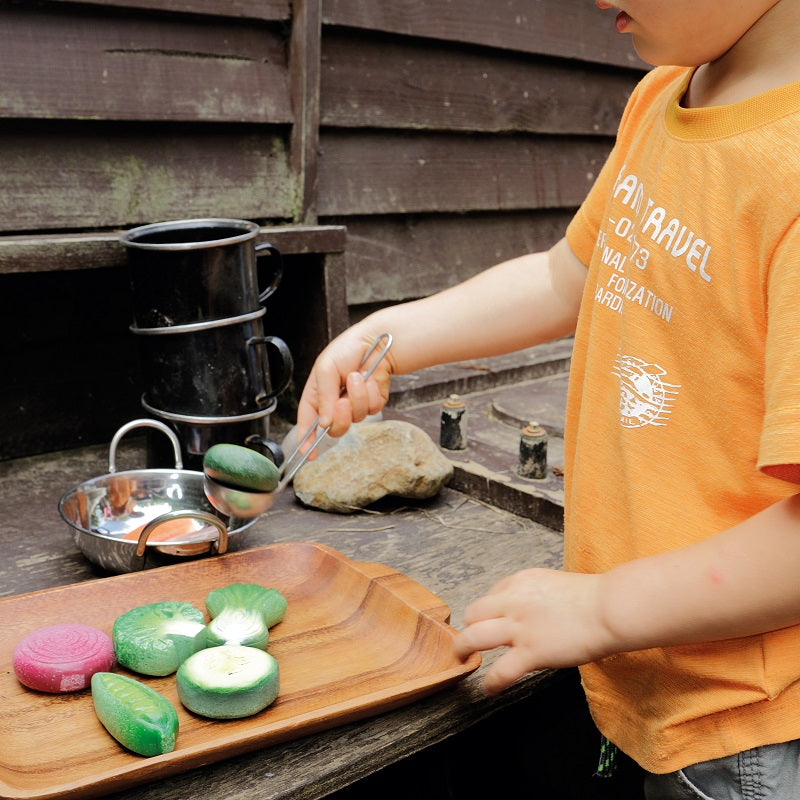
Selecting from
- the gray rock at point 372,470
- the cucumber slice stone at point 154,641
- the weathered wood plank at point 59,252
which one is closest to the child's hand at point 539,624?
the cucumber slice stone at point 154,641

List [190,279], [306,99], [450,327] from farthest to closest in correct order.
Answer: [306,99] → [190,279] → [450,327]

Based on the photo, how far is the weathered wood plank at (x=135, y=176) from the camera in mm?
1735

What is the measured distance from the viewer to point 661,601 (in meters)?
0.78

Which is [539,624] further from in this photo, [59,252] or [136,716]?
[59,252]

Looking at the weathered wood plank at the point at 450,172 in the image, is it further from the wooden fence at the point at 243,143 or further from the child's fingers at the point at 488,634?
the child's fingers at the point at 488,634

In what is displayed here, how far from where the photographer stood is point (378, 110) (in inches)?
88.1

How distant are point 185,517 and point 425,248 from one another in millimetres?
1513

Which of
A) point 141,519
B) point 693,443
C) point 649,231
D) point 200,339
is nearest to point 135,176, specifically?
point 200,339

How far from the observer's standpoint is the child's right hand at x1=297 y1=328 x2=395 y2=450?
3.70 ft

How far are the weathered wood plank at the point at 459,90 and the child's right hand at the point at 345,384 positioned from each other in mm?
1164

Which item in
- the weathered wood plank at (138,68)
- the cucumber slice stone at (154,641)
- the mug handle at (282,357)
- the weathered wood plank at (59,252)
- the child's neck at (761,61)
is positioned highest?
the weathered wood plank at (138,68)

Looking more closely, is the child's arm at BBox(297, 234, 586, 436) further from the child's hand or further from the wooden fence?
the wooden fence

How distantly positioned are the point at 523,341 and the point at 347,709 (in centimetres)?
53

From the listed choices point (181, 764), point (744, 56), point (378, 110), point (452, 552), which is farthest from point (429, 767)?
point (378, 110)
